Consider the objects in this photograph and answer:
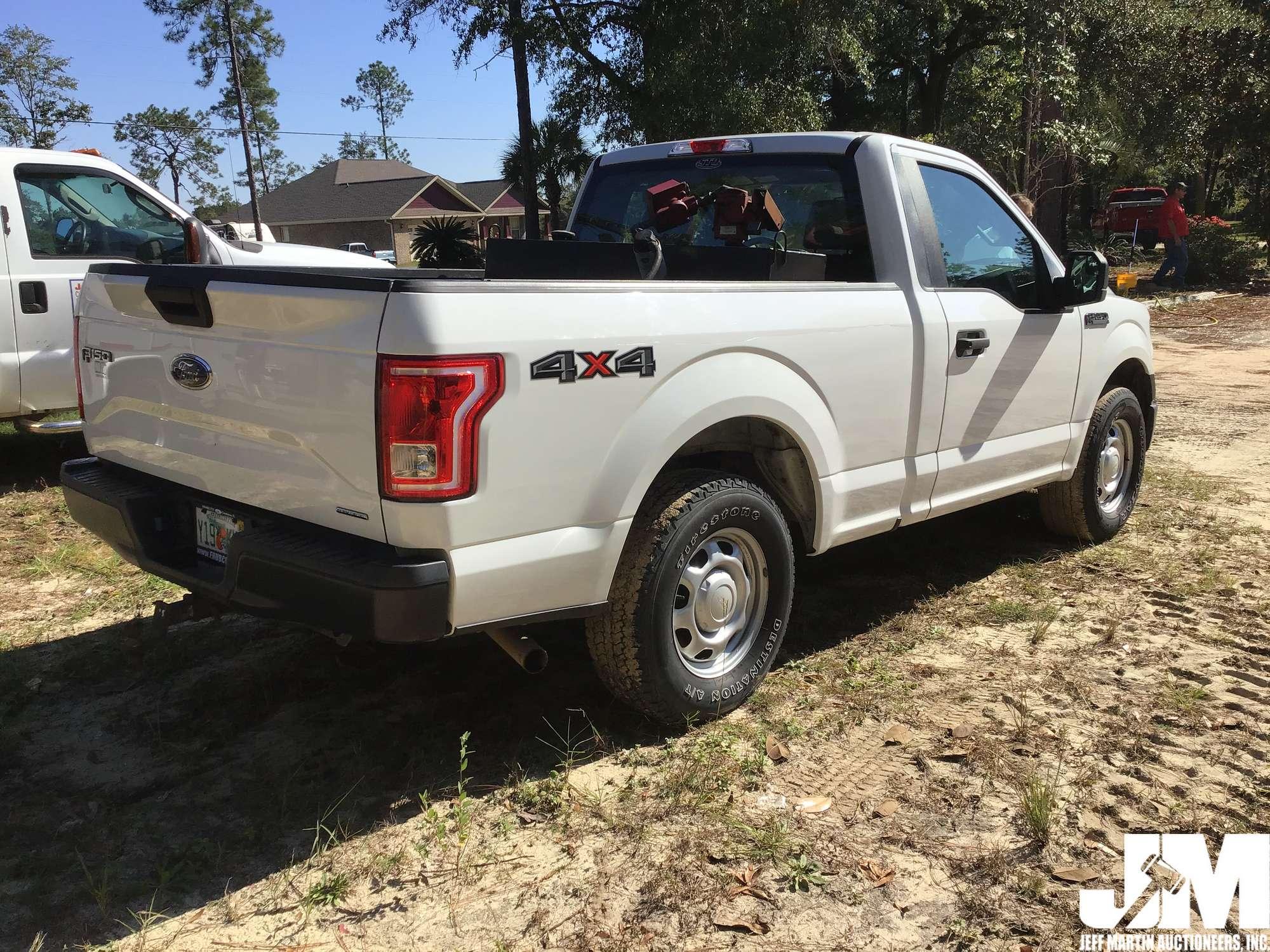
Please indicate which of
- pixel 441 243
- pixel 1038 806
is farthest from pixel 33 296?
pixel 441 243

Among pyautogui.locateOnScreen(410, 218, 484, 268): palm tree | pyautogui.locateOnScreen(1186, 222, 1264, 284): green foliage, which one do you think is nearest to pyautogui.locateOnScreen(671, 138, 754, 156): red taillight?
pyautogui.locateOnScreen(410, 218, 484, 268): palm tree

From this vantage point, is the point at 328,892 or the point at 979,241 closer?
the point at 328,892

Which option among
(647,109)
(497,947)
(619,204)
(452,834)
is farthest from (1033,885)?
(647,109)

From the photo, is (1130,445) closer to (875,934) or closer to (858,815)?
(858,815)

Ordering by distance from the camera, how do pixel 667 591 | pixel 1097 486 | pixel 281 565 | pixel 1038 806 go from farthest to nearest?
pixel 1097 486 → pixel 667 591 → pixel 1038 806 → pixel 281 565

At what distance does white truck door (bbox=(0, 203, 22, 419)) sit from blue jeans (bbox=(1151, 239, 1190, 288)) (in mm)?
19946

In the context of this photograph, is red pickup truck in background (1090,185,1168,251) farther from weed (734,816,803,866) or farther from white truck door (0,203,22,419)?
weed (734,816,803,866)

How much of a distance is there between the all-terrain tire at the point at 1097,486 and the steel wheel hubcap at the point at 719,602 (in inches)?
95.4

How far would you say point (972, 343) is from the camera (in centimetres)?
432

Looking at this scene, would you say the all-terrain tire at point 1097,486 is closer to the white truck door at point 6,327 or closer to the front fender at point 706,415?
the front fender at point 706,415

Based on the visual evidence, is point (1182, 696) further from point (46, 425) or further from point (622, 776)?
point (46, 425)

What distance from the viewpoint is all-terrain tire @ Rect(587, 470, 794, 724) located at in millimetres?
3236

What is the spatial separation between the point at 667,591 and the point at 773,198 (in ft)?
6.52

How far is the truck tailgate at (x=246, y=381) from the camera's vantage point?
2748 millimetres
